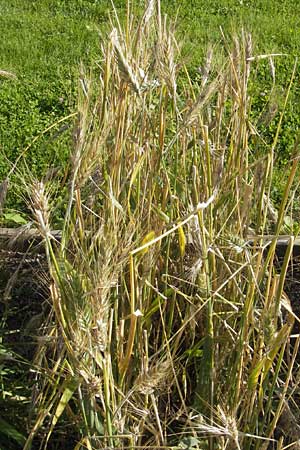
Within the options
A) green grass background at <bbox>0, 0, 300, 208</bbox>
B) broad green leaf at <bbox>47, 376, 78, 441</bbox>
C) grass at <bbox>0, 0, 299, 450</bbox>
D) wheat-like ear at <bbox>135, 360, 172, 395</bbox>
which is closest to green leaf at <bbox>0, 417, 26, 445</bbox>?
grass at <bbox>0, 0, 299, 450</bbox>

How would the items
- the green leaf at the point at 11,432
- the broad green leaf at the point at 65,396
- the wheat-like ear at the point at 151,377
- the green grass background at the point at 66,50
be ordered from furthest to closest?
the green grass background at the point at 66,50 → the green leaf at the point at 11,432 → the broad green leaf at the point at 65,396 → the wheat-like ear at the point at 151,377

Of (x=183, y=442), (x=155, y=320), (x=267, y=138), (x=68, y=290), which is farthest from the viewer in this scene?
(x=267, y=138)

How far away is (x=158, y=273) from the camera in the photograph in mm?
2234

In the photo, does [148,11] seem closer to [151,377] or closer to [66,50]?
[151,377]

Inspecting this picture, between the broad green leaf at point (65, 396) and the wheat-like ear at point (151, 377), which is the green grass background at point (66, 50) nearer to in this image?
the broad green leaf at point (65, 396)

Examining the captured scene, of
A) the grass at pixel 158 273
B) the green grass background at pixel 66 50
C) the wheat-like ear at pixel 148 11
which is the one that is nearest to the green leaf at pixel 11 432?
the grass at pixel 158 273

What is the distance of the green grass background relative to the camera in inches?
160

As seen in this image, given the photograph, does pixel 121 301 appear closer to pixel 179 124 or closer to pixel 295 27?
pixel 179 124

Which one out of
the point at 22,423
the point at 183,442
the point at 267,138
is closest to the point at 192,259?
the point at 183,442

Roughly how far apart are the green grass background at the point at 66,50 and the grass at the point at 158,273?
55.5 inches

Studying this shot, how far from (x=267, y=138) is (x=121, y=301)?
2.14 meters

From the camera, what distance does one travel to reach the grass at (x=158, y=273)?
1.75m

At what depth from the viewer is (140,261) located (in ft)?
6.68

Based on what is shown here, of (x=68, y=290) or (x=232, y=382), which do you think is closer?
(x=68, y=290)
